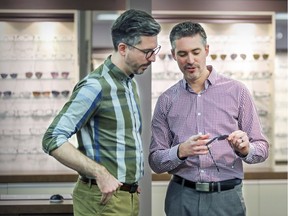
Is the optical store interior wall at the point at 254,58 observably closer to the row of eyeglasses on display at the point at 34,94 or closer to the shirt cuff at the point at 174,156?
the row of eyeglasses on display at the point at 34,94

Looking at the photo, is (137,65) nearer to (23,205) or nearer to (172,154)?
(172,154)

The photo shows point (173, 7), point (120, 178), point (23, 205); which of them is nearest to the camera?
point (120, 178)

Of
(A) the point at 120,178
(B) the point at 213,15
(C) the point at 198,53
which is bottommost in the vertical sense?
(A) the point at 120,178

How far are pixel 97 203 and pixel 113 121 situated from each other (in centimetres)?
33

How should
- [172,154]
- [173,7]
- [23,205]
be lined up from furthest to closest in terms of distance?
[173,7], [23,205], [172,154]

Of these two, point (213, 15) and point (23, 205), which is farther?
point (213, 15)

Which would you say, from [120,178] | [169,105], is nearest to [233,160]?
[169,105]

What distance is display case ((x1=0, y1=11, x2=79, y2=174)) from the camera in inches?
225

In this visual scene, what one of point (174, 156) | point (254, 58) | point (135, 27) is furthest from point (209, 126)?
point (254, 58)

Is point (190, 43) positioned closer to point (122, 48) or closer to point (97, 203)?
point (122, 48)

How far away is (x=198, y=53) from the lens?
2676 millimetres

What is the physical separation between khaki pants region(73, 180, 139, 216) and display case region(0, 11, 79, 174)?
11.0 ft

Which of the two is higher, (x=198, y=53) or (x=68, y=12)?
(x=68, y=12)

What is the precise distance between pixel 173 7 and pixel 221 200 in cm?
319
